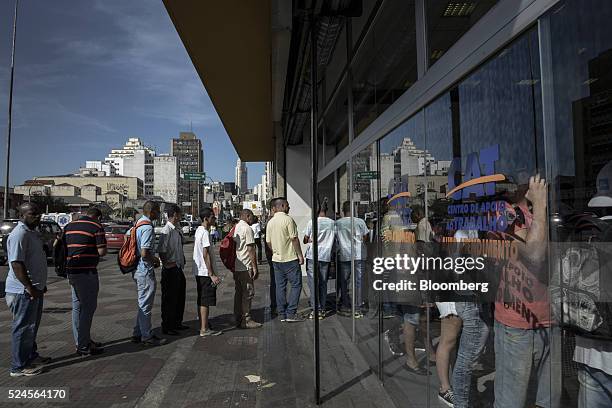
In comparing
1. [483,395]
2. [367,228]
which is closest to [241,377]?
[367,228]

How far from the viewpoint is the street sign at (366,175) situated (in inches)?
188

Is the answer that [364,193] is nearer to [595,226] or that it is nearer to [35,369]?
[595,226]

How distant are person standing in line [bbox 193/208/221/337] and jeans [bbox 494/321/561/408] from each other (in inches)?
186

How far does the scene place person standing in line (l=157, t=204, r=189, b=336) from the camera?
652 centimetres

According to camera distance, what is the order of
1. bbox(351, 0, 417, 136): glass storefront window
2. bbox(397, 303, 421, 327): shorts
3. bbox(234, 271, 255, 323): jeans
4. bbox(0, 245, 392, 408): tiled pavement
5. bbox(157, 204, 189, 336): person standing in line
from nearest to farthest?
bbox(397, 303, 421, 327): shorts < bbox(351, 0, 417, 136): glass storefront window < bbox(0, 245, 392, 408): tiled pavement < bbox(157, 204, 189, 336): person standing in line < bbox(234, 271, 255, 323): jeans

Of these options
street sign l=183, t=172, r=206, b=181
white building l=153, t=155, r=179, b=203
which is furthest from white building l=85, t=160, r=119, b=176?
street sign l=183, t=172, r=206, b=181

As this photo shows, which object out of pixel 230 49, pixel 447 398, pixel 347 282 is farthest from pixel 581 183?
pixel 230 49

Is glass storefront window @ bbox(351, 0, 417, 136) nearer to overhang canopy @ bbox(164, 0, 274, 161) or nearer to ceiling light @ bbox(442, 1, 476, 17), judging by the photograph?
ceiling light @ bbox(442, 1, 476, 17)

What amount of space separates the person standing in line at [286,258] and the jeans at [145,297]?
205 centimetres

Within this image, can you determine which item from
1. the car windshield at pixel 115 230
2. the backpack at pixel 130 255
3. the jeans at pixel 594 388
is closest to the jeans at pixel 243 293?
the backpack at pixel 130 255

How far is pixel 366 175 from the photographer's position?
5.13 m

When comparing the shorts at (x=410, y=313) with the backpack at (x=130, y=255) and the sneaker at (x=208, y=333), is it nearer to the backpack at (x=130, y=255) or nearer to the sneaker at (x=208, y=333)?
the sneaker at (x=208, y=333)

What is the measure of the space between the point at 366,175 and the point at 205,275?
9.76 ft

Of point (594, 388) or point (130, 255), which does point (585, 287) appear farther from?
point (130, 255)
